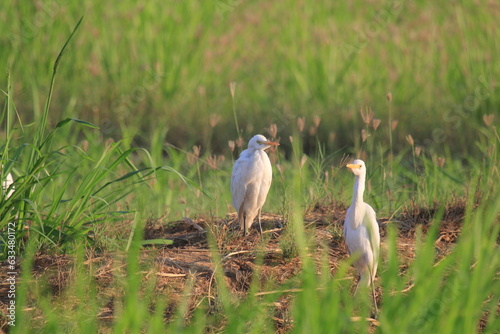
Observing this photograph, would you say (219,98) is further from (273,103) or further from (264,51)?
(264,51)

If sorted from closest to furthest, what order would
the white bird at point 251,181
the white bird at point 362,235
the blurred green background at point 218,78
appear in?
the white bird at point 362,235
the white bird at point 251,181
the blurred green background at point 218,78

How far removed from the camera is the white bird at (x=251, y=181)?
412 cm

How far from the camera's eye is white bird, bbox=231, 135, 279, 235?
4.12 m

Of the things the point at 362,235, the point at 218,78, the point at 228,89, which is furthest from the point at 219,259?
the point at 218,78

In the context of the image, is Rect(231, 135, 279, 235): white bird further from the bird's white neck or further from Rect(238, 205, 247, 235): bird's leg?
the bird's white neck

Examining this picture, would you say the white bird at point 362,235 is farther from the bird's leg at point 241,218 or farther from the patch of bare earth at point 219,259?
the bird's leg at point 241,218

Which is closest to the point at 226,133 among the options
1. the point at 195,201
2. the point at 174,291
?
the point at 195,201

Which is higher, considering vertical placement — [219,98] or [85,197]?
[85,197]

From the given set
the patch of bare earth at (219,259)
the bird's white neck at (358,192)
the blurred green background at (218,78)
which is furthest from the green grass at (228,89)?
the bird's white neck at (358,192)

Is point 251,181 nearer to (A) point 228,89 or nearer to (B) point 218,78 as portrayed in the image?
(A) point 228,89

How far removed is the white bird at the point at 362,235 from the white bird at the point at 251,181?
0.75m

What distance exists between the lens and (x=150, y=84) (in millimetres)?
7555

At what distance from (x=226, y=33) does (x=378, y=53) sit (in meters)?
1.70

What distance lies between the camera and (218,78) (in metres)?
8.11
